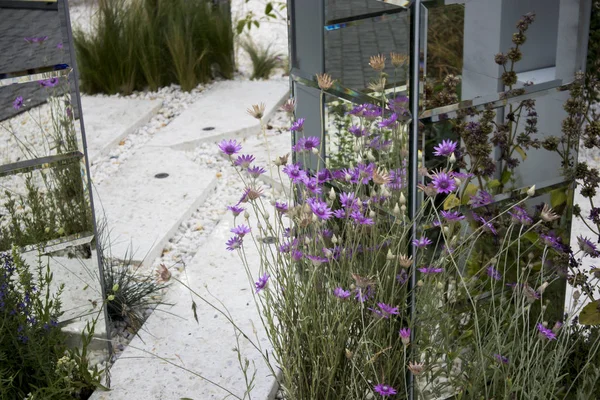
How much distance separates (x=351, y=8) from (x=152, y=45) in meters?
3.87

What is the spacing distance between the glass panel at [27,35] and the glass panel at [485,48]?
1.16m

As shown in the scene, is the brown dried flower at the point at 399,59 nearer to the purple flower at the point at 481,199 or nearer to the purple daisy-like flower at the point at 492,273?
the purple flower at the point at 481,199

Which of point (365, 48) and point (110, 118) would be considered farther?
point (110, 118)

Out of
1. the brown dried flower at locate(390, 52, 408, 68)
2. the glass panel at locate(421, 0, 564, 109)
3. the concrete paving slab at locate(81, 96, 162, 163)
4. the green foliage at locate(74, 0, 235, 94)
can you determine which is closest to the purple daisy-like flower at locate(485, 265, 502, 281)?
the glass panel at locate(421, 0, 564, 109)

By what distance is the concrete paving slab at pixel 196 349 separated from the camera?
2.66 meters

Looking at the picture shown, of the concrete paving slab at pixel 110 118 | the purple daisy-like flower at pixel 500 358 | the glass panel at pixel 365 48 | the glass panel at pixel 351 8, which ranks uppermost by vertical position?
the glass panel at pixel 351 8

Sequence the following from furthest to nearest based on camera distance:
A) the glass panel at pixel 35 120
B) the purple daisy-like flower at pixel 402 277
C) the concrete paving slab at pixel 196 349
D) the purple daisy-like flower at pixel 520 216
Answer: the concrete paving slab at pixel 196 349
the glass panel at pixel 35 120
the purple daisy-like flower at pixel 402 277
the purple daisy-like flower at pixel 520 216

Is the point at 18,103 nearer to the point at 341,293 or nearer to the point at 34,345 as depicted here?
the point at 34,345

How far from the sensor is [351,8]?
2408 millimetres

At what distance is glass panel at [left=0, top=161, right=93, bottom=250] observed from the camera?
2.58m

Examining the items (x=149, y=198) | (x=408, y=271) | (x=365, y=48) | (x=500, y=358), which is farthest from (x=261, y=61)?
(x=500, y=358)

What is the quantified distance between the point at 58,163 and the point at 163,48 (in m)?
3.76

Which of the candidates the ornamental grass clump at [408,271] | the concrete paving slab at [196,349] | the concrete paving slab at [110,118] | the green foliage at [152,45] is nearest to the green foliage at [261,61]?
the green foliage at [152,45]

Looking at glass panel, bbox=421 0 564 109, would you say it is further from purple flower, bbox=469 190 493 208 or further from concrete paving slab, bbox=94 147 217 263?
concrete paving slab, bbox=94 147 217 263
